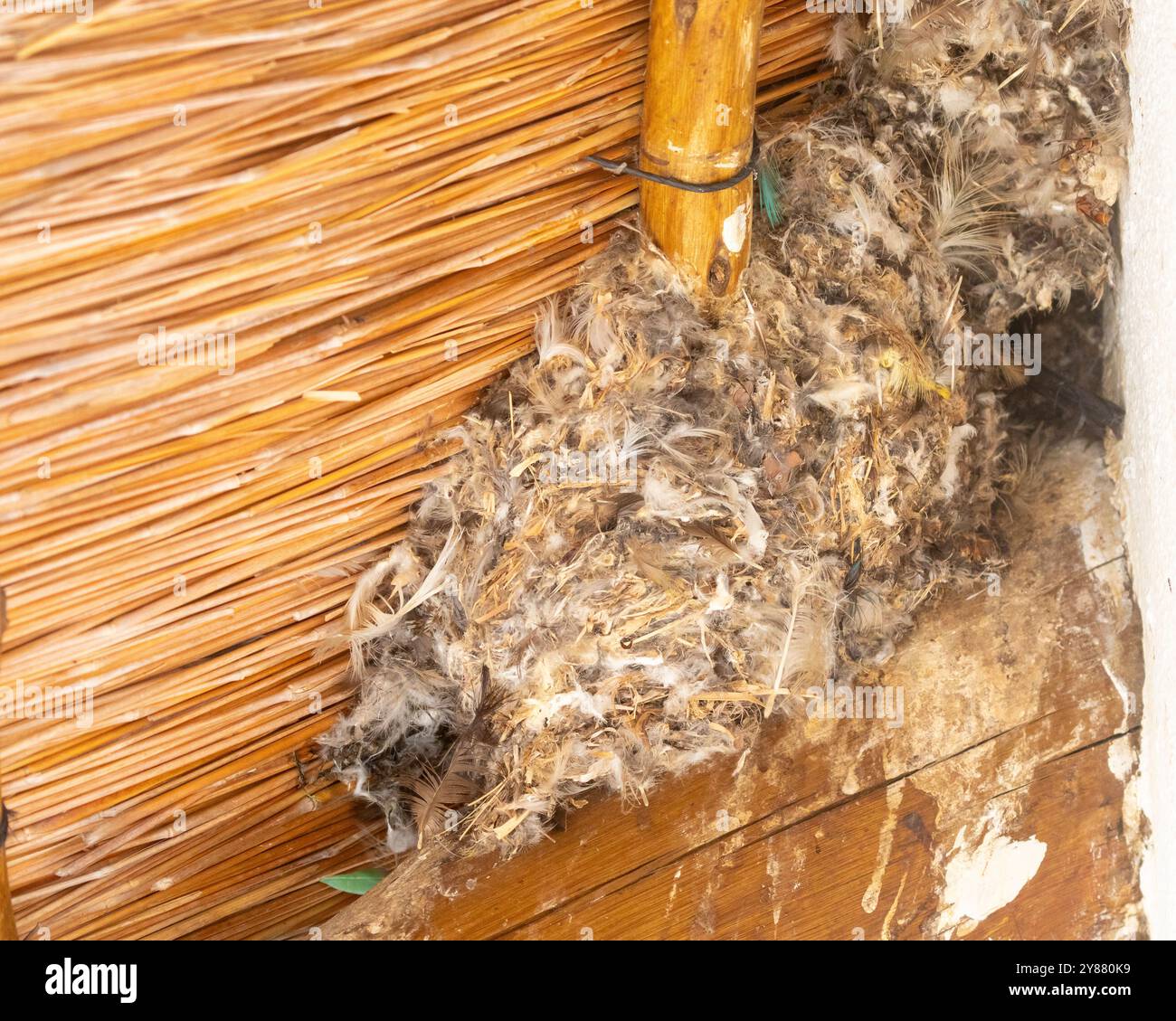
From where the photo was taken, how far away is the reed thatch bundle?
1.03 meters

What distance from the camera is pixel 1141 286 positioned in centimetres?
136

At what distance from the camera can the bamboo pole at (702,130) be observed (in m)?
1.15

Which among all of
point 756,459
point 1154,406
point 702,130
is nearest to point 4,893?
point 756,459

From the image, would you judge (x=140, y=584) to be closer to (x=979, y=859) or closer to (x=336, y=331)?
(x=336, y=331)

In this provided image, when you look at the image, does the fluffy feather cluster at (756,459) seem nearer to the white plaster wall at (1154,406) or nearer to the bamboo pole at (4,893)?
the white plaster wall at (1154,406)

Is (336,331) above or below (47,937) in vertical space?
above

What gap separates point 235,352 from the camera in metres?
1.16

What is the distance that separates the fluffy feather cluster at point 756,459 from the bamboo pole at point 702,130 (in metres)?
0.05

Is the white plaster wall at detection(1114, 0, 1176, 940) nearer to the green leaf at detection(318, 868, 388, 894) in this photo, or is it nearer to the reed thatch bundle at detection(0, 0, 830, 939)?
the reed thatch bundle at detection(0, 0, 830, 939)

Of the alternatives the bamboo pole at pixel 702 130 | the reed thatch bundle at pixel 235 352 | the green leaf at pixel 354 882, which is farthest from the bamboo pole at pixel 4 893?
the bamboo pole at pixel 702 130

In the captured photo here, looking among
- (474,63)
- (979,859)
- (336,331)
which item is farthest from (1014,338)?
(336,331)

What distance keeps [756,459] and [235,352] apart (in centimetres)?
69

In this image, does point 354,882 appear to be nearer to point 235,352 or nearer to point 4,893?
point 4,893

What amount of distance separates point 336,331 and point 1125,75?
1.15 m
